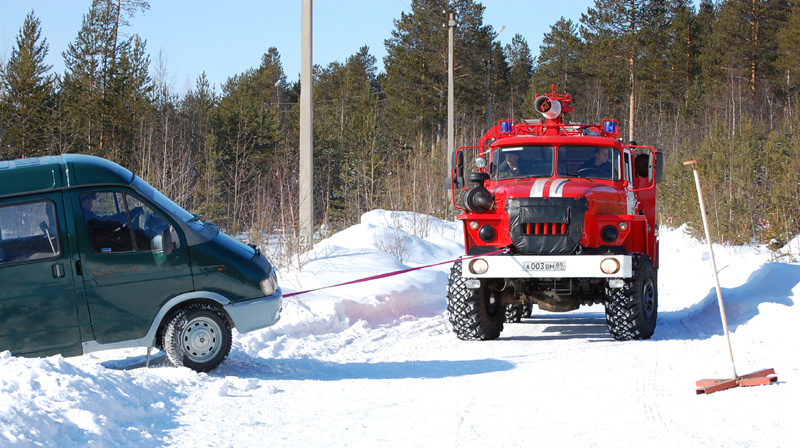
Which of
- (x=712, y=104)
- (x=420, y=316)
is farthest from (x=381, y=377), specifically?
(x=712, y=104)

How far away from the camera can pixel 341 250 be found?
642 inches

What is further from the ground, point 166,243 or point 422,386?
point 166,243

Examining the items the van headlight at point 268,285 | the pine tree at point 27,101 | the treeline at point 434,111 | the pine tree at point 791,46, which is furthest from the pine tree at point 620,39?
the van headlight at point 268,285

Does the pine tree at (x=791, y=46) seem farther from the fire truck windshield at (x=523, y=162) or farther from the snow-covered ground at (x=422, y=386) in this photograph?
the fire truck windshield at (x=523, y=162)

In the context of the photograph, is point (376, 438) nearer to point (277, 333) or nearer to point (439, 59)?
point (277, 333)

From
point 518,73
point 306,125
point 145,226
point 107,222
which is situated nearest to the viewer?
point 107,222

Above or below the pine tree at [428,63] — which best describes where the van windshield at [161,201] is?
below

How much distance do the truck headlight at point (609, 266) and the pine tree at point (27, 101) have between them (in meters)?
27.6

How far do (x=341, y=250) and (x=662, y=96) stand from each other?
49.6 meters

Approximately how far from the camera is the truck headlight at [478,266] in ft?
32.3

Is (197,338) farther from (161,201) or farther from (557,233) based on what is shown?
(557,233)

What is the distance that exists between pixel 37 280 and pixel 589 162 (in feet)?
23.6

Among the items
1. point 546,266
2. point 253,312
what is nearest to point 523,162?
point 546,266

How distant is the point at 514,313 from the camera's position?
1241cm
